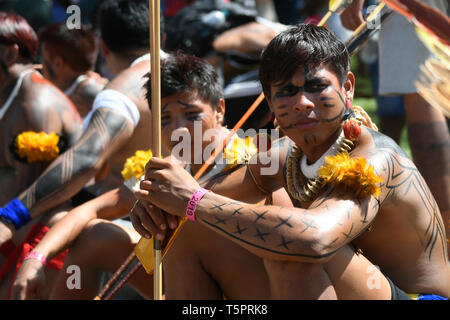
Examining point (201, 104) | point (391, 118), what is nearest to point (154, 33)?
point (201, 104)

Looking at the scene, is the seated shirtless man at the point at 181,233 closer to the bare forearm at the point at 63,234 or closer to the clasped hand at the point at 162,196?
the bare forearm at the point at 63,234

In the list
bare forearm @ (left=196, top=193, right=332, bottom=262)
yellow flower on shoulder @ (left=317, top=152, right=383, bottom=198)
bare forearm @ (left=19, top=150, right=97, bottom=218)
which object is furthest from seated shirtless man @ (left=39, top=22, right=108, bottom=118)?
yellow flower on shoulder @ (left=317, top=152, right=383, bottom=198)

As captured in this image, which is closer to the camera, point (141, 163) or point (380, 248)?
point (380, 248)

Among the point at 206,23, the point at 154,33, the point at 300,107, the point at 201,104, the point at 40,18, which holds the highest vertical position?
the point at 154,33

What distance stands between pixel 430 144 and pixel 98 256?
1862mm

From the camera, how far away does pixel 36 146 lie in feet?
13.9

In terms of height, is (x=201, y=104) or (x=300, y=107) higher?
(x=300, y=107)

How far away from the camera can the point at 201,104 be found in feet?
11.3

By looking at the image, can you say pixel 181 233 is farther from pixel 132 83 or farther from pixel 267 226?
pixel 132 83

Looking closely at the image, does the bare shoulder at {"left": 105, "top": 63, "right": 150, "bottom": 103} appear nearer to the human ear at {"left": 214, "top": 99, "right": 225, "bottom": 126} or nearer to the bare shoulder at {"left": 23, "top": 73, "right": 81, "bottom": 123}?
the bare shoulder at {"left": 23, "top": 73, "right": 81, "bottom": 123}

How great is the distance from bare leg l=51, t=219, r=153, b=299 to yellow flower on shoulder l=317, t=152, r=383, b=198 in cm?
122

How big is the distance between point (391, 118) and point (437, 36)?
286 cm

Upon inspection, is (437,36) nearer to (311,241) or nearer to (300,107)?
(300,107)

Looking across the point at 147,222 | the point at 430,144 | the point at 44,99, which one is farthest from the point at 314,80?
the point at 44,99
